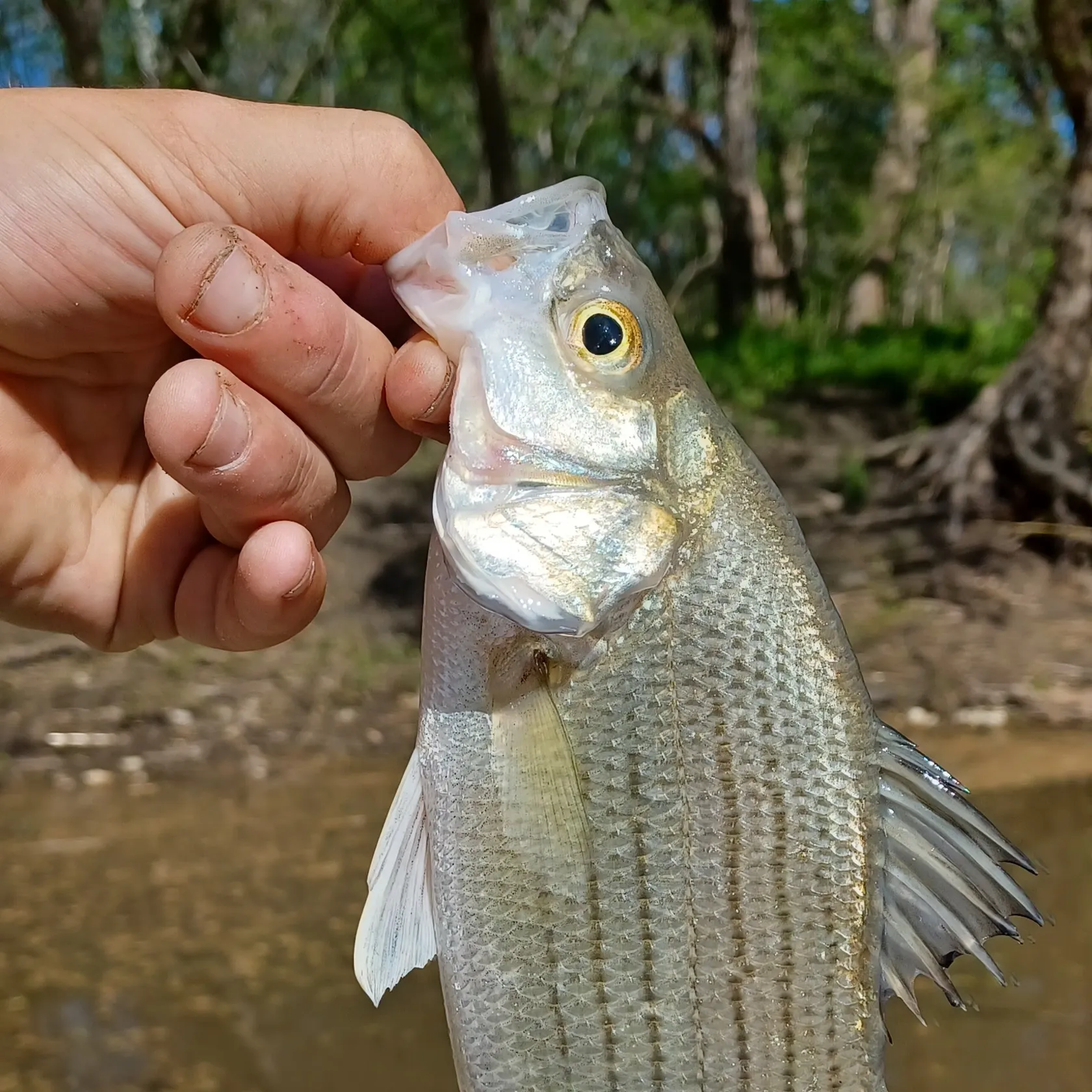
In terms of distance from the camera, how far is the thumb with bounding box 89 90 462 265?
1884mm

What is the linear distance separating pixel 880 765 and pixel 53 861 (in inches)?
178

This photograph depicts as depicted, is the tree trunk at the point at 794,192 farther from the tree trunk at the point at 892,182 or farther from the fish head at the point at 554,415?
the fish head at the point at 554,415

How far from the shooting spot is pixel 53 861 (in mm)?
5020

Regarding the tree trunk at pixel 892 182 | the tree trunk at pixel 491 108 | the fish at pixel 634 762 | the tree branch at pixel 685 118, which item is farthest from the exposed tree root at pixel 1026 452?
the tree branch at pixel 685 118

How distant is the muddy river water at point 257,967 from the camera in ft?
11.8

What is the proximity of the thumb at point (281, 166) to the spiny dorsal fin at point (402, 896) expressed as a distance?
3.25 feet

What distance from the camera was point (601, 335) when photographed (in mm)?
1790

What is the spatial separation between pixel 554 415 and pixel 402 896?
2.84 feet

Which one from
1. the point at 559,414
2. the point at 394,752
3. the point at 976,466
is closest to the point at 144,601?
the point at 559,414

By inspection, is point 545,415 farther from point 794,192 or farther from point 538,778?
point 794,192

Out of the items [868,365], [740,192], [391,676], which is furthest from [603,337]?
[740,192]

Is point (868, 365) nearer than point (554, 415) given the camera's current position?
No

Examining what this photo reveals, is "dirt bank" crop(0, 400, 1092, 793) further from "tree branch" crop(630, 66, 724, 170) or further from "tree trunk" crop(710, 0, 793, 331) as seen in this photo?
"tree branch" crop(630, 66, 724, 170)

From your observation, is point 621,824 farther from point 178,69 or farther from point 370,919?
point 178,69
